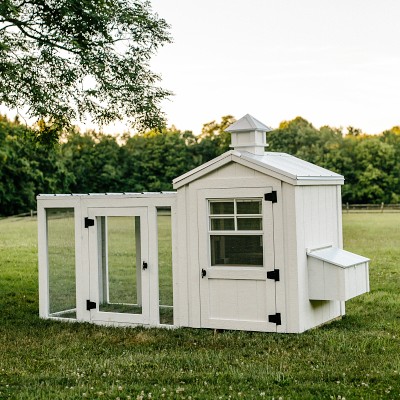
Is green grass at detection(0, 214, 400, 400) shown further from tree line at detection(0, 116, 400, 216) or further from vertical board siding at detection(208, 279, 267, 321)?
tree line at detection(0, 116, 400, 216)

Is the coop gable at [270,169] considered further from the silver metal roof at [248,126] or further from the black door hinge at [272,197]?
the silver metal roof at [248,126]

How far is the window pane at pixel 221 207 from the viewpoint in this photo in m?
11.6

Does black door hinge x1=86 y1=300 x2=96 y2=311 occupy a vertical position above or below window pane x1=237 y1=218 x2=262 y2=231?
below

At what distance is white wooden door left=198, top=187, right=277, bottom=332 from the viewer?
37.2ft

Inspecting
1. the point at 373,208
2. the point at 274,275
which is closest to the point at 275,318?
the point at 274,275

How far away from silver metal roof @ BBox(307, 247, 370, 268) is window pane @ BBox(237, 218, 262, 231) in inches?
33.9

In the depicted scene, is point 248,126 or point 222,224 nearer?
point 222,224

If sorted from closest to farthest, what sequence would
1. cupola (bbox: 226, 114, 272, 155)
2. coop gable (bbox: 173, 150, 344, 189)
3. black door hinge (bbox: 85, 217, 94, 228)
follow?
coop gable (bbox: 173, 150, 344, 189)
cupola (bbox: 226, 114, 272, 155)
black door hinge (bbox: 85, 217, 94, 228)

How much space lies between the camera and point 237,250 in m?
11.5

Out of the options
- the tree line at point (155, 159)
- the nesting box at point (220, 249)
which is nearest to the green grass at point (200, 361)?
the nesting box at point (220, 249)

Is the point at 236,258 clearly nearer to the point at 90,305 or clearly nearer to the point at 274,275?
the point at 274,275

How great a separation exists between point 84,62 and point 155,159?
51.6 meters

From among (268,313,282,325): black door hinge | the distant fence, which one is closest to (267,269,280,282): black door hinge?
(268,313,282,325): black door hinge

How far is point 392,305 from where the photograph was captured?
1465cm
